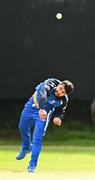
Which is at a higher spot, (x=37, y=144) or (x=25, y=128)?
(x=25, y=128)

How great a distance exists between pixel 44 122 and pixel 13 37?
312 inches

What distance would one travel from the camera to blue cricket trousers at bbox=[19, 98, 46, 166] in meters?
8.60

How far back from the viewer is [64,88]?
27.6ft

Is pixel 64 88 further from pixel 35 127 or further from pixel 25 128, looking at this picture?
pixel 25 128

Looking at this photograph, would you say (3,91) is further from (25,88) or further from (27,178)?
(27,178)

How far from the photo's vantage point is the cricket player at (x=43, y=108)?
27.9ft

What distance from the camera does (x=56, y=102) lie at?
8.77 m

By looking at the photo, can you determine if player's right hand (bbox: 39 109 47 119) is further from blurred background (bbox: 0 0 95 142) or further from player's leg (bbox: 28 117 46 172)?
blurred background (bbox: 0 0 95 142)

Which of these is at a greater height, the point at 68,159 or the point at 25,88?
the point at 25,88

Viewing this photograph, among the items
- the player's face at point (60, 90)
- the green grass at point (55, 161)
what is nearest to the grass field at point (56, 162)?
the green grass at point (55, 161)

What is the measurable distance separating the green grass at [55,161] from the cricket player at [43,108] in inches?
19.0

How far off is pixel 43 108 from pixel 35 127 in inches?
11.4

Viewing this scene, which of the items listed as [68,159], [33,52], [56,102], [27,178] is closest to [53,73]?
[33,52]

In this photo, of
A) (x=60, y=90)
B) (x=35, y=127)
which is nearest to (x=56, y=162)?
(x=35, y=127)
